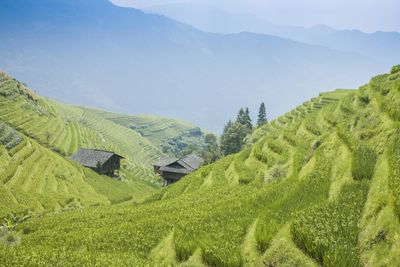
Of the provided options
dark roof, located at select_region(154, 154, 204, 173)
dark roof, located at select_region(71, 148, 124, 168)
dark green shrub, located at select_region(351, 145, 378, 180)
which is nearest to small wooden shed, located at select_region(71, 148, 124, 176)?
dark roof, located at select_region(71, 148, 124, 168)

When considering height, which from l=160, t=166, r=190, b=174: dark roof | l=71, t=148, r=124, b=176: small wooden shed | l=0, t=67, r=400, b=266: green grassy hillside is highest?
l=0, t=67, r=400, b=266: green grassy hillside

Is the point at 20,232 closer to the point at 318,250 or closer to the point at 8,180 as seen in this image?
the point at 318,250

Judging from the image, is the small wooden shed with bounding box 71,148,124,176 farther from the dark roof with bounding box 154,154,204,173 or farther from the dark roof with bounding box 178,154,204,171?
the dark roof with bounding box 178,154,204,171

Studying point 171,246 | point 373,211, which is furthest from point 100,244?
point 373,211

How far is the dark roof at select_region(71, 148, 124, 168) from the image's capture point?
104125mm

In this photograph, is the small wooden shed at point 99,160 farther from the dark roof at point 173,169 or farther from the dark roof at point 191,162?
the dark roof at point 191,162

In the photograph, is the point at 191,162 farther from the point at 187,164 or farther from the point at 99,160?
the point at 99,160

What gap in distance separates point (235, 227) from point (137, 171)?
401ft

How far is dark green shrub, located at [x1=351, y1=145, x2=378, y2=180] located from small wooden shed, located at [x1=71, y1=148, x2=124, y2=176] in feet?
298

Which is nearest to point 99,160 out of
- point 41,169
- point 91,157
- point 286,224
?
point 91,157

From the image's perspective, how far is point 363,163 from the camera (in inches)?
659

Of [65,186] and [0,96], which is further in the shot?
[0,96]

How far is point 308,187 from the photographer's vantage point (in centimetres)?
1833

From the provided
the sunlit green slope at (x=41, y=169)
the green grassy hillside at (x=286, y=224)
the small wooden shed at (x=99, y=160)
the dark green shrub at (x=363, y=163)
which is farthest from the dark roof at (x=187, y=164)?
the dark green shrub at (x=363, y=163)
